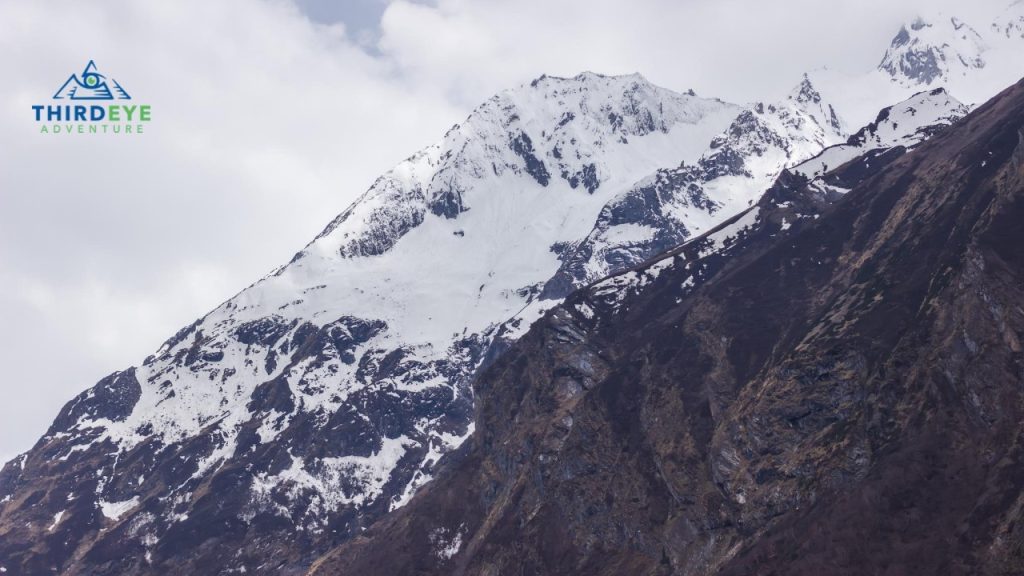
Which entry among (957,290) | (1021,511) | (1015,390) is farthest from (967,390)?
(1021,511)

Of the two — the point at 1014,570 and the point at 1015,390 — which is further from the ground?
the point at 1015,390

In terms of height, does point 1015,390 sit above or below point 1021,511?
above

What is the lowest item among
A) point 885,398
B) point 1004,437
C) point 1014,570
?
point 1014,570

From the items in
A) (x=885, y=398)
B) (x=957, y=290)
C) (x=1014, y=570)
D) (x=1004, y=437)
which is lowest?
(x=1014, y=570)

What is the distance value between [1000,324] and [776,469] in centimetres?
4860

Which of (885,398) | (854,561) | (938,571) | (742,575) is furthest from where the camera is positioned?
(885,398)

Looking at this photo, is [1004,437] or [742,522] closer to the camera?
[1004,437]

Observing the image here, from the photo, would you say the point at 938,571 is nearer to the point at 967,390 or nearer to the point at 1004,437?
the point at 1004,437

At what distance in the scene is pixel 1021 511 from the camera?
144750 millimetres

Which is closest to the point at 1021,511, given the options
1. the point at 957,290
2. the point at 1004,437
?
the point at 1004,437

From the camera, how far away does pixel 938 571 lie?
150250 mm

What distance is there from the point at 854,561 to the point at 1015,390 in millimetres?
40315

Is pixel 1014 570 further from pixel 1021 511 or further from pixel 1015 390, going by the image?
pixel 1015 390

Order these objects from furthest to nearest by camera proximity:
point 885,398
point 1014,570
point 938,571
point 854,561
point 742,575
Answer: point 885,398, point 742,575, point 854,561, point 938,571, point 1014,570
